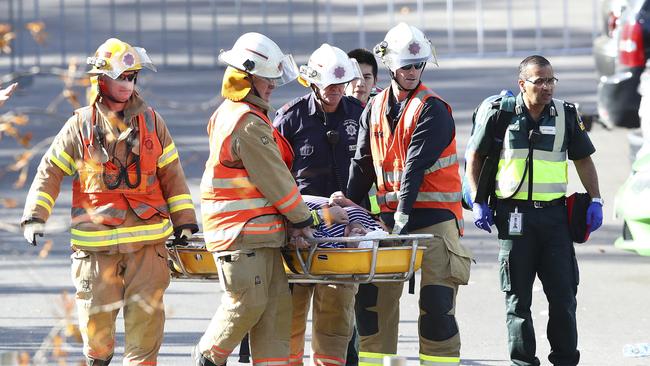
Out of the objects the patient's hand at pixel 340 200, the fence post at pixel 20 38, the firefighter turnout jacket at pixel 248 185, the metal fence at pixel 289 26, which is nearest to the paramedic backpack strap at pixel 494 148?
the patient's hand at pixel 340 200

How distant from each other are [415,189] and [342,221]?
392mm

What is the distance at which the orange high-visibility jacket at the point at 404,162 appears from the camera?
271 inches

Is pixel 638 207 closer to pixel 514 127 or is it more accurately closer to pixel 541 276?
pixel 541 276

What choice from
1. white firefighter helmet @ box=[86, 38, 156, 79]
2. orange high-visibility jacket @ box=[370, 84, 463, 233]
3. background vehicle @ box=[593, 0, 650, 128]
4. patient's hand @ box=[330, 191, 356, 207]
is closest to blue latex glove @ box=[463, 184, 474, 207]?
orange high-visibility jacket @ box=[370, 84, 463, 233]

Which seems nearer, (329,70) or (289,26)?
(329,70)

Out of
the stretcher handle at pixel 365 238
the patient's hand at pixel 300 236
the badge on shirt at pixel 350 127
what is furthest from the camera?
the badge on shirt at pixel 350 127

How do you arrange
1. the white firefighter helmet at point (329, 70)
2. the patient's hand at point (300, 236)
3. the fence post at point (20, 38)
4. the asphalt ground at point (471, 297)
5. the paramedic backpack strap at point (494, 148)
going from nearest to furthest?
the patient's hand at point (300, 236) < the white firefighter helmet at point (329, 70) < the paramedic backpack strap at point (494, 148) < the asphalt ground at point (471, 297) < the fence post at point (20, 38)

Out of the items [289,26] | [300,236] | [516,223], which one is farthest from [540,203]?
[289,26]

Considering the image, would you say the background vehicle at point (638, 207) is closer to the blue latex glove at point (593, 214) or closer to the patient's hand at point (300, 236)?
the blue latex glove at point (593, 214)

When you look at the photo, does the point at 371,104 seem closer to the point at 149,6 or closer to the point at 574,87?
the point at 574,87

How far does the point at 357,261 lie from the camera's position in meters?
6.30

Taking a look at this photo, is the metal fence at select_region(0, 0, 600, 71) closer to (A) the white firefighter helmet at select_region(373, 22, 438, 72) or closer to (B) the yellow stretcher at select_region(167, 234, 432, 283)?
(A) the white firefighter helmet at select_region(373, 22, 438, 72)

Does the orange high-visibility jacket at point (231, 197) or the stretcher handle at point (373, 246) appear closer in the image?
the stretcher handle at point (373, 246)

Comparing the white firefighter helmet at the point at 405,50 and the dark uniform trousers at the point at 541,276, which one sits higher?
the white firefighter helmet at the point at 405,50
